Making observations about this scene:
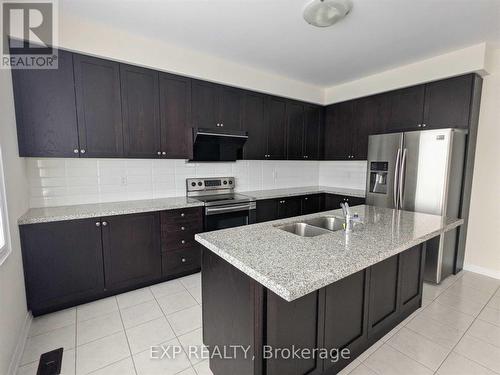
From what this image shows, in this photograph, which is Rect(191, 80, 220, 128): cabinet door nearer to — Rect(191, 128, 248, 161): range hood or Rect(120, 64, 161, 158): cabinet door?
Rect(191, 128, 248, 161): range hood

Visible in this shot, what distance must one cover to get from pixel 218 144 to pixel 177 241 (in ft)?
4.56

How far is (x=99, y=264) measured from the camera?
2.36 metres

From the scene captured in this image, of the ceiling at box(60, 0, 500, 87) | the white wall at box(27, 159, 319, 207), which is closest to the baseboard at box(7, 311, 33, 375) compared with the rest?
the white wall at box(27, 159, 319, 207)

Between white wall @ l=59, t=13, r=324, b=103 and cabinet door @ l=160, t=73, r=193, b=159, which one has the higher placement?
white wall @ l=59, t=13, r=324, b=103

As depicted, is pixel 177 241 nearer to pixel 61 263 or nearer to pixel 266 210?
pixel 61 263

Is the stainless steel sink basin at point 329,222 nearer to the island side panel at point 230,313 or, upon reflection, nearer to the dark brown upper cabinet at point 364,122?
the island side panel at point 230,313

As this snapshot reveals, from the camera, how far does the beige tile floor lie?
64.4 inches

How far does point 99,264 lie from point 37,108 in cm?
154

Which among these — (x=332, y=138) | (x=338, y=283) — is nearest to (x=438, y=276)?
(x=338, y=283)

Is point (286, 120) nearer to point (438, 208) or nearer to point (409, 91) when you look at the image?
point (409, 91)

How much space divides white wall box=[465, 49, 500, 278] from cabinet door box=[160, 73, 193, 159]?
3.56 meters

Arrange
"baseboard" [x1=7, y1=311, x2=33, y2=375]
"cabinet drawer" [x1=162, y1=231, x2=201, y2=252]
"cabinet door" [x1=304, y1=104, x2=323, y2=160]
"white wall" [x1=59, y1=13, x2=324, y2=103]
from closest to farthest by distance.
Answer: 1. "baseboard" [x1=7, y1=311, x2=33, y2=375]
2. "white wall" [x1=59, y1=13, x2=324, y2=103]
3. "cabinet drawer" [x1=162, y1=231, x2=201, y2=252]
4. "cabinet door" [x1=304, y1=104, x2=323, y2=160]

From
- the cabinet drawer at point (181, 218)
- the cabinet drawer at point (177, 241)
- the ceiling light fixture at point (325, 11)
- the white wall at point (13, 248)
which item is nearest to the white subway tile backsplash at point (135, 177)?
the white wall at point (13, 248)

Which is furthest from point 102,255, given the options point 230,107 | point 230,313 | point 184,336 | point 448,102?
point 448,102
